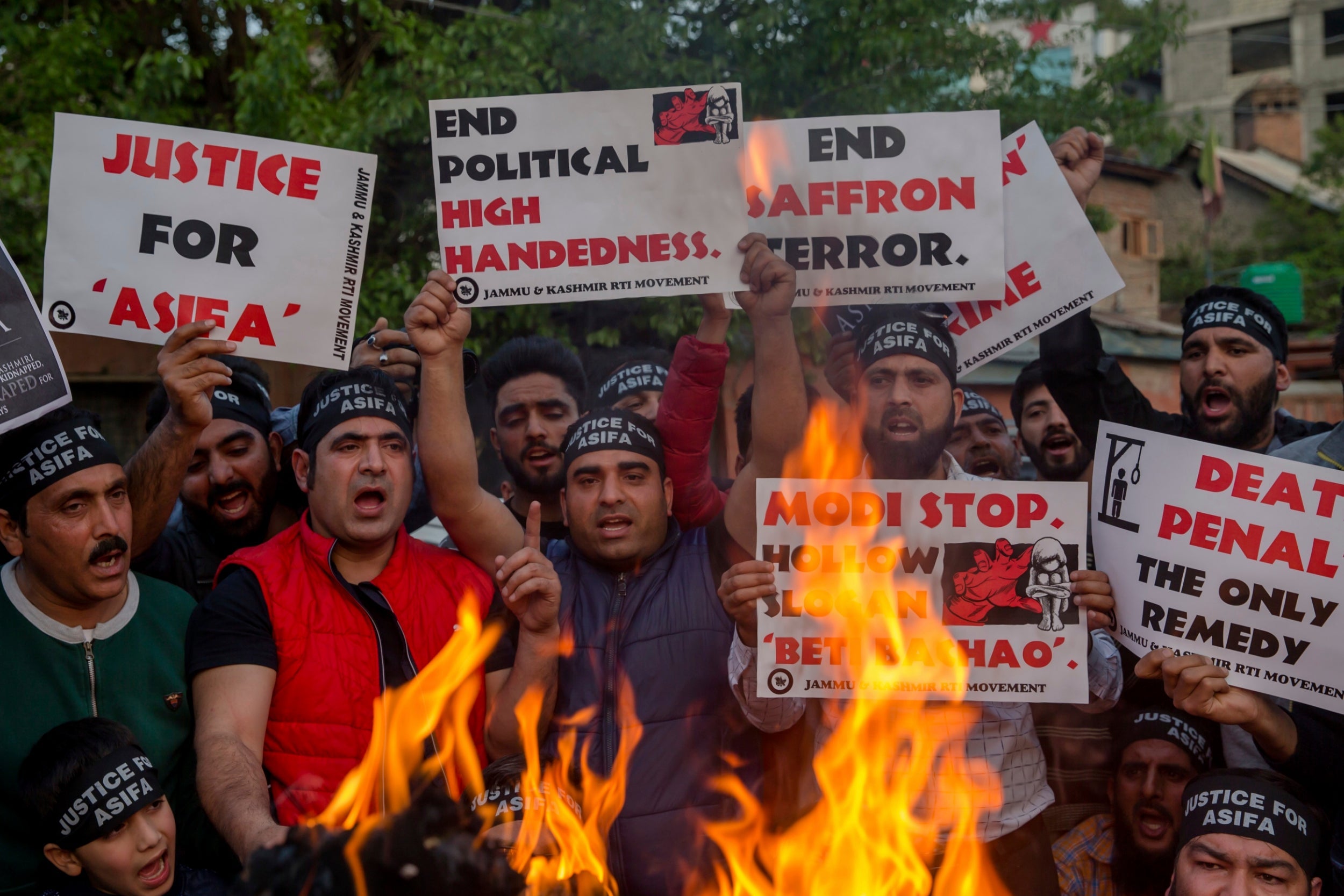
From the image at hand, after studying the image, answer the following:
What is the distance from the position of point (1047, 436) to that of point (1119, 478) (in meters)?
1.60

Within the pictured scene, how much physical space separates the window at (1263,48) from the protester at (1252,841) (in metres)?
45.6

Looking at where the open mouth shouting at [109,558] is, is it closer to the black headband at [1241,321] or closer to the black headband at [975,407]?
the black headband at [975,407]

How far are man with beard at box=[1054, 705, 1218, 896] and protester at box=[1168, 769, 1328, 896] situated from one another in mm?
390

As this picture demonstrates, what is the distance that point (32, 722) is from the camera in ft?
10.7

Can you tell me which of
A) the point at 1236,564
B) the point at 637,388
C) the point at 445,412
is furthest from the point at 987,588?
the point at 637,388

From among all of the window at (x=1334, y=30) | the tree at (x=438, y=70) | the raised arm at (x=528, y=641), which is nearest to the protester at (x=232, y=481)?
the raised arm at (x=528, y=641)

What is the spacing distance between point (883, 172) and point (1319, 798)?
239 cm

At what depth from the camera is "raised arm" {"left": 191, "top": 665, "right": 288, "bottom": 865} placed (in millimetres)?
2912

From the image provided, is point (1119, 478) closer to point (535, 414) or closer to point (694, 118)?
point (694, 118)

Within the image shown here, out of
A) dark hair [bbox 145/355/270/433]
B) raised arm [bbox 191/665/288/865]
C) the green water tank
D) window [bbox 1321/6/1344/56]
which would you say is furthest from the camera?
window [bbox 1321/6/1344/56]

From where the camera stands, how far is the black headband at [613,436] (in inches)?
149

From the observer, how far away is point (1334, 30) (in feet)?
137

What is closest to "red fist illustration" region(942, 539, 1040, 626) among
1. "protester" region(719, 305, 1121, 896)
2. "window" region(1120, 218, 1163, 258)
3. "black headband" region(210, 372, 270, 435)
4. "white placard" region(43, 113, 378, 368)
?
"protester" region(719, 305, 1121, 896)

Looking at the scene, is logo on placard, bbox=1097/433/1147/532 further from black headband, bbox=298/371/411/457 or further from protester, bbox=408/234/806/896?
black headband, bbox=298/371/411/457
